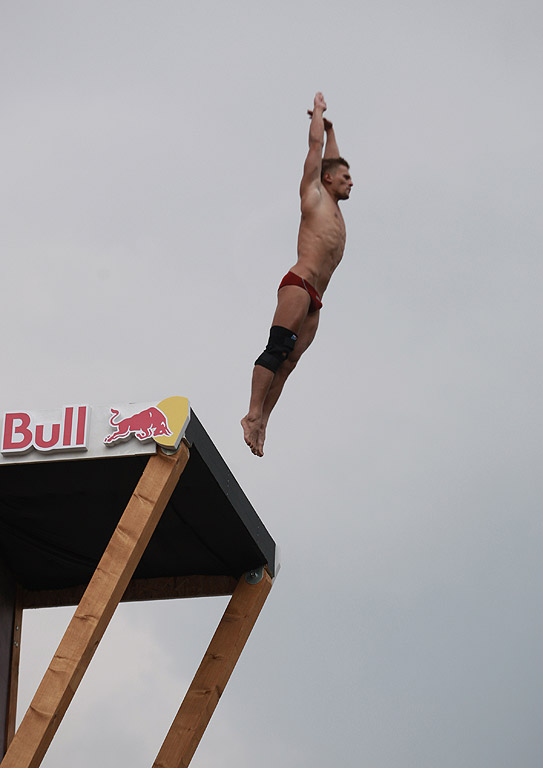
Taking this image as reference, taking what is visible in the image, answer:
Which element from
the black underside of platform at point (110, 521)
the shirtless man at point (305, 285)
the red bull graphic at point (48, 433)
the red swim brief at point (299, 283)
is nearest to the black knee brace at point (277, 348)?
the shirtless man at point (305, 285)

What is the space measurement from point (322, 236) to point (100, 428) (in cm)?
387

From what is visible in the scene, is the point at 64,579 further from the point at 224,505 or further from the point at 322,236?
the point at 322,236

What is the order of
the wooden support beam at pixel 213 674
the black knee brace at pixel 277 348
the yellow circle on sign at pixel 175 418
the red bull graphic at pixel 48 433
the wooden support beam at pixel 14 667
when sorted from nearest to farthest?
the yellow circle on sign at pixel 175 418, the red bull graphic at pixel 48 433, the wooden support beam at pixel 213 674, the black knee brace at pixel 277 348, the wooden support beam at pixel 14 667

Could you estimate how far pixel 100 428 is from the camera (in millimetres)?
13664

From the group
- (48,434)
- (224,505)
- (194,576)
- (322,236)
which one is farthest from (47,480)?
(322,236)

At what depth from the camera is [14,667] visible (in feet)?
55.5

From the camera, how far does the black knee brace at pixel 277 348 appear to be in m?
15.8

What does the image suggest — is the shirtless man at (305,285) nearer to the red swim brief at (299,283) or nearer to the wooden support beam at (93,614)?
the red swim brief at (299,283)

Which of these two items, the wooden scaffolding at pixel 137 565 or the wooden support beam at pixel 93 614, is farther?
the wooden scaffolding at pixel 137 565

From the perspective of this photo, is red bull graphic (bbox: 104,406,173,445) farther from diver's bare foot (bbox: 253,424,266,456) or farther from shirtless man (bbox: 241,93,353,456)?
diver's bare foot (bbox: 253,424,266,456)

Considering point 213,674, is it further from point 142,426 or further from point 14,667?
point 142,426

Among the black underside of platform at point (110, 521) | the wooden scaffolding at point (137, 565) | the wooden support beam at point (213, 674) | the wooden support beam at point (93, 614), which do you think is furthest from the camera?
the wooden support beam at point (213, 674)

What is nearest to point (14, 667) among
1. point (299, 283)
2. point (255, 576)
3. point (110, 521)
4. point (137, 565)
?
point (137, 565)

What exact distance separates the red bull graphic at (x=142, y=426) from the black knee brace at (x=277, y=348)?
8.04 feet
